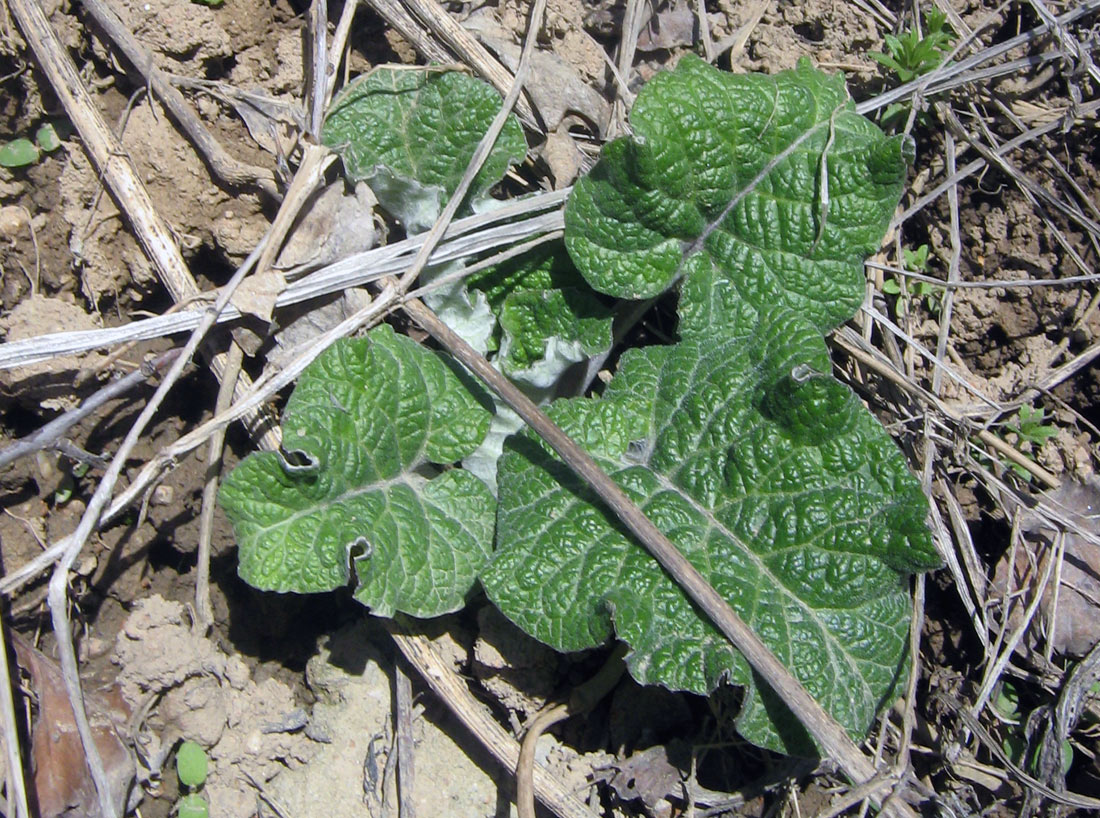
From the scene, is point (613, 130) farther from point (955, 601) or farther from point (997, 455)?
point (955, 601)

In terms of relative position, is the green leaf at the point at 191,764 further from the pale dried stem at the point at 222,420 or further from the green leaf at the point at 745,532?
the green leaf at the point at 745,532

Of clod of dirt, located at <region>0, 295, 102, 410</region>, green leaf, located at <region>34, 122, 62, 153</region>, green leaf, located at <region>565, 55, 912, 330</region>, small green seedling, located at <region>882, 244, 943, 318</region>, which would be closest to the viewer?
green leaf, located at <region>565, 55, 912, 330</region>

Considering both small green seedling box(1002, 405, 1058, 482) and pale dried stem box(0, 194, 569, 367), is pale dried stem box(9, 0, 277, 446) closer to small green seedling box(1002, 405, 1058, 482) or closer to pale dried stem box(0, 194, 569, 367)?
pale dried stem box(0, 194, 569, 367)

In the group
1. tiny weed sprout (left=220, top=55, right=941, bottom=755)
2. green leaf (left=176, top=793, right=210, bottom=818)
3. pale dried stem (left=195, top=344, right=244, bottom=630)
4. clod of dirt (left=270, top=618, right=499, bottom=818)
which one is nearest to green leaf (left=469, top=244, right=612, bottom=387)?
tiny weed sprout (left=220, top=55, right=941, bottom=755)

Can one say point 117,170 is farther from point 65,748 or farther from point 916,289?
point 916,289

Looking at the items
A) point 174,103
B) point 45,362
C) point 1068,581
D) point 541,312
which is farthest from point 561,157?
point 1068,581

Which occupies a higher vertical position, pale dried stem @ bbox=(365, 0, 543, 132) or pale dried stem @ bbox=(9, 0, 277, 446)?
pale dried stem @ bbox=(365, 0, 543, 132)
